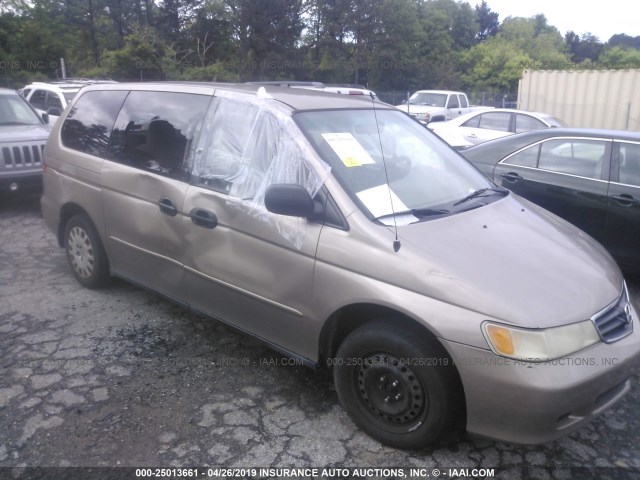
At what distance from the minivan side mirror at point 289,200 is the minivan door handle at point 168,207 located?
97 centimetres

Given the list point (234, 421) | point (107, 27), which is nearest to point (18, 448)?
point (234, 421)

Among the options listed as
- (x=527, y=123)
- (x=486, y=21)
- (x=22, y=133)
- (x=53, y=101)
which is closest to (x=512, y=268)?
(x=22, y=133)

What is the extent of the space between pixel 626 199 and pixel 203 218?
12.3 feet

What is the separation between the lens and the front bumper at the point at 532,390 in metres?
2.37

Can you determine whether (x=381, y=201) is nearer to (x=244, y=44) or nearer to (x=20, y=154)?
(x=20, y=154)

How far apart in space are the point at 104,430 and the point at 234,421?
694mm

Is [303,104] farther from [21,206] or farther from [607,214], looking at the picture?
[21,206]

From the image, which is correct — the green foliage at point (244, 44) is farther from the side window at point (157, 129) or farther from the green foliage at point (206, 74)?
the side window at point (157, 129)

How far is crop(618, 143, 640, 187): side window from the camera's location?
4.93 metres

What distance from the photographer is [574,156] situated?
17.5 ft

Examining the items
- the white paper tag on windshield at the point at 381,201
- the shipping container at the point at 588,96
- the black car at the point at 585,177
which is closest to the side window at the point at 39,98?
the black car at the point at 585,177

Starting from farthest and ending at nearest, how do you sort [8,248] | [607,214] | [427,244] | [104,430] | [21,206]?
[21,206]
[8,248]
[607,214]
[104,430]
[427,244]

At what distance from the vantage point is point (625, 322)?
279 cm

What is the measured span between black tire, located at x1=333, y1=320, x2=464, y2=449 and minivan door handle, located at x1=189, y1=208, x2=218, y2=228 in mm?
1144
